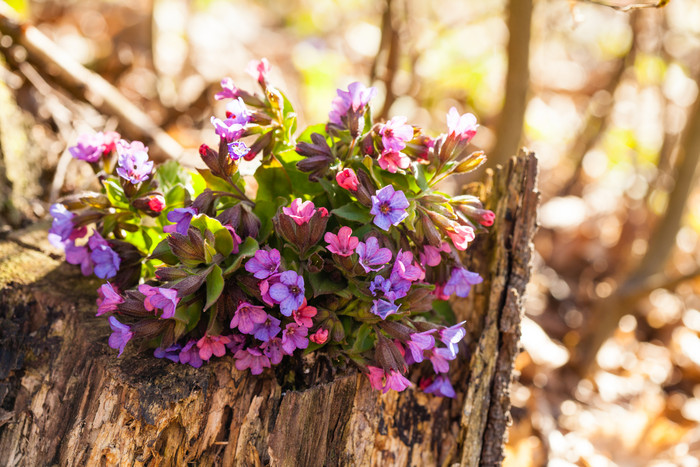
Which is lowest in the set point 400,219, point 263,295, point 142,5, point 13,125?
point 263,295

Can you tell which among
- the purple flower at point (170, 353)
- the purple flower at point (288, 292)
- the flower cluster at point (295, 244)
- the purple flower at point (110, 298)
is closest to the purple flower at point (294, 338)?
the flower cluster at point (295, 244)

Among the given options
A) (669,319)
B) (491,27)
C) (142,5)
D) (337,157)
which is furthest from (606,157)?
(142,5)

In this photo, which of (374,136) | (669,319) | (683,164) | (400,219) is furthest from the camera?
(669,319)

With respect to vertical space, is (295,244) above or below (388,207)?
below

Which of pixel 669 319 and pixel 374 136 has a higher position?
pixel 669 319

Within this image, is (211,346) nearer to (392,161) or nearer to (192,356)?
(192,356)

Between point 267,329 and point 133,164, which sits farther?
point 133,164

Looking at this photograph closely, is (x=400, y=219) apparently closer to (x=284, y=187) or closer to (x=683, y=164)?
(x=284, y=187)

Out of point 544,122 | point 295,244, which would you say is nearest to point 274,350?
point 295,244
